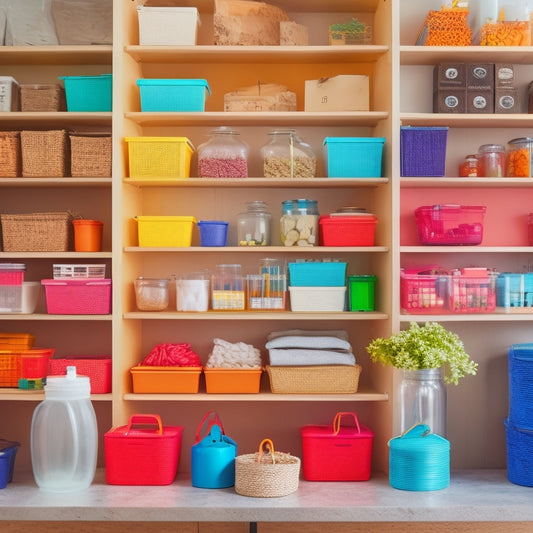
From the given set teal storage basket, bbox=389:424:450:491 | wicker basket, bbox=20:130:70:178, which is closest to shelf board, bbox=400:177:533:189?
teal storage basket, bbox=389:424:450:491

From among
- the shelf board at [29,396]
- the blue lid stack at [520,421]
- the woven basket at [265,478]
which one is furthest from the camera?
the shelf board at [29,396]

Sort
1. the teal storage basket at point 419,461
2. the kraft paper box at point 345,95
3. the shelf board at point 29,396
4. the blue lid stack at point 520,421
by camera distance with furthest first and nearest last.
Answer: the kraft paper box at point 345,95
the shelf board at point 29,396
the blue lid stack at point 520,421
the teal storage basket at point 419,461

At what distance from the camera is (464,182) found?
396cm

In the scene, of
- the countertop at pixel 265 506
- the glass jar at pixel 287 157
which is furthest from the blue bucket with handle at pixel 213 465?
the glass jar at pixel 287 157

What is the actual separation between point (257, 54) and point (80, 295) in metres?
1.61

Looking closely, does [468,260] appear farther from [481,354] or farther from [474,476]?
[474,476]

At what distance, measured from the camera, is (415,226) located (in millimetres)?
4266

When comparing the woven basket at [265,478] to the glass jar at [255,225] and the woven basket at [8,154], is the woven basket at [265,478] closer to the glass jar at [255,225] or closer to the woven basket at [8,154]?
the glass jar at [255,225]

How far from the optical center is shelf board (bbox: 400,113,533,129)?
3920mm

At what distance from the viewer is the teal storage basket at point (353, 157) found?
3955 millimetres

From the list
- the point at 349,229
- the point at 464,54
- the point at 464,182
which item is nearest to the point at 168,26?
the point at 349,229

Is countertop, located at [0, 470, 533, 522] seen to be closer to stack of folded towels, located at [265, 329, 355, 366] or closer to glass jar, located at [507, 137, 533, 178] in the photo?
stack of folded towels, located at [265, 329, 355, 366]

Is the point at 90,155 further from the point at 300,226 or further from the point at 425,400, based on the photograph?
the point at 425,400

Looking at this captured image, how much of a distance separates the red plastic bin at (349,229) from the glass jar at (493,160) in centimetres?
67
